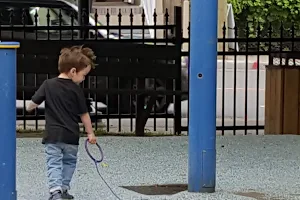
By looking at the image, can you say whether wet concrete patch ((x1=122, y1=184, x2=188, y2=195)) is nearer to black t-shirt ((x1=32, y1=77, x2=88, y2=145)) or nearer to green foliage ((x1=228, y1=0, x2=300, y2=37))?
black t-shirt ((x1=32, y1=77, x2=88, y2=145))

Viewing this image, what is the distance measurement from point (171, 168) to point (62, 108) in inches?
84.4

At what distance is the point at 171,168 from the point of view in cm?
758

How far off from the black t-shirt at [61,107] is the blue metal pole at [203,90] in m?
1.06

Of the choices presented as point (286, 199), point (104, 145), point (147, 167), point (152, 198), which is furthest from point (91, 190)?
point (104, 145)

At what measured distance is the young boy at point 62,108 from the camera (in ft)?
18.8

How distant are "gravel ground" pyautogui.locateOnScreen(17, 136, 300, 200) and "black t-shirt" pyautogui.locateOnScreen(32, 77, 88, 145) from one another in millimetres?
726

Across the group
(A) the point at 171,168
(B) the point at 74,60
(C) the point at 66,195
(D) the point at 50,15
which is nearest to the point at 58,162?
(C) the point at 66,195

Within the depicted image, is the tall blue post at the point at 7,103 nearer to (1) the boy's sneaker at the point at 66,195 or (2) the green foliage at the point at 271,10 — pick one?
(1) the boy's sneaker at the point at 66,195

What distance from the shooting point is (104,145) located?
8.97 metres

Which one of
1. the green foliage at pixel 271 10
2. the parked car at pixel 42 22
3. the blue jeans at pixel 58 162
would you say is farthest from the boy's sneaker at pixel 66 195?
the green foliage at pixel 271 10

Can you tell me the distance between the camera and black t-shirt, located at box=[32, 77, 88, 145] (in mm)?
5738

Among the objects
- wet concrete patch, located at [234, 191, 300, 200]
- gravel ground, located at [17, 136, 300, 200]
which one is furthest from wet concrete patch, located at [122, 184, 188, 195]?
wet concrete patch, located at [234, 191, 300, 200]

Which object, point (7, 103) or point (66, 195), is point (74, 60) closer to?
point (7, 103)

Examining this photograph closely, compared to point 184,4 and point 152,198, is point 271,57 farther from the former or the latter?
point 184,4
